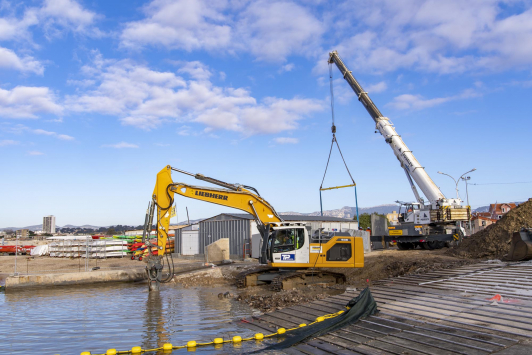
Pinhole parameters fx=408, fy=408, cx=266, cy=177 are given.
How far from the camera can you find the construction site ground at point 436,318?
718 centimetres

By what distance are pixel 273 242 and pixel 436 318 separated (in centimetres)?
813

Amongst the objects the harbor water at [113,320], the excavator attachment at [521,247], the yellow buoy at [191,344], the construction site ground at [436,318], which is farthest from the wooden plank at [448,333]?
the excavator attachment at [521,247]

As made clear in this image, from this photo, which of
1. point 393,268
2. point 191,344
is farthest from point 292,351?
point 393,268

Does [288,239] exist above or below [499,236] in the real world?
above

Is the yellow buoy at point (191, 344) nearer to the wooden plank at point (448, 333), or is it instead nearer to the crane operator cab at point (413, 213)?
the wooden plank at point (448, 333)

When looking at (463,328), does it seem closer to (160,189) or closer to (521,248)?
(521,248)

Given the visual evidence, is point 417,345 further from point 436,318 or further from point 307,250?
point 307,250

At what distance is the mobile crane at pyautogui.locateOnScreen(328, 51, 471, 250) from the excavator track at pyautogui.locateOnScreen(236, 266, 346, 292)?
13.1 m

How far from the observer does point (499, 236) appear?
18703mm

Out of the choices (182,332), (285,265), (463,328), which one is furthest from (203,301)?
(463,328)

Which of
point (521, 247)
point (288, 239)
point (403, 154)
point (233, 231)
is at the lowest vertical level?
point (521, 247)

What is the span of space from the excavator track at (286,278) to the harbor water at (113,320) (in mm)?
1294

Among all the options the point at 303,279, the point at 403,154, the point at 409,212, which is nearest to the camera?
the point at 303,279

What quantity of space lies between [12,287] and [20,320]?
287 inches
